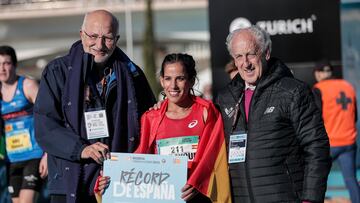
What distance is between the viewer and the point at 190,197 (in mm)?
4402

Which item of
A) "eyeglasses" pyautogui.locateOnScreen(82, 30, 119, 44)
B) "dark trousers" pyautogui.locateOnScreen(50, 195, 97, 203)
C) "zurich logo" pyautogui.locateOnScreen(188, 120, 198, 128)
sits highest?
"eyeglasses" pyautogui.locateOnScreen(82, 30, 119, 44)

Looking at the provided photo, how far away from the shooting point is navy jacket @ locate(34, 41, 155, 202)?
4.76 meters

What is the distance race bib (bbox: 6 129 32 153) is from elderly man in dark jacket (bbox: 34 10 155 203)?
8.94 feet

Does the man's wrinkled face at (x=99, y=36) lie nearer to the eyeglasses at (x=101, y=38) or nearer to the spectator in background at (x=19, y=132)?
the eyeglasses at (x=101, y=38)

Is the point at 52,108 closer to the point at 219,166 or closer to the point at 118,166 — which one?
the point at 118,166

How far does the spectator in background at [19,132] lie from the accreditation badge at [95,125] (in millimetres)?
2680

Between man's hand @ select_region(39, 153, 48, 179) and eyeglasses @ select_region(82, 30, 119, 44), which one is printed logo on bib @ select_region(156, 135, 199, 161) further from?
man's hand @ select_region(39, 153, 48, 179)

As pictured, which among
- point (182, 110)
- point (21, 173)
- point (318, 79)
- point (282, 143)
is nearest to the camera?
point (282, 143)

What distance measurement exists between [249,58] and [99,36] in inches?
38.2

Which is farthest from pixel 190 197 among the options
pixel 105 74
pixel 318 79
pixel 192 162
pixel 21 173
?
pixel 318 79

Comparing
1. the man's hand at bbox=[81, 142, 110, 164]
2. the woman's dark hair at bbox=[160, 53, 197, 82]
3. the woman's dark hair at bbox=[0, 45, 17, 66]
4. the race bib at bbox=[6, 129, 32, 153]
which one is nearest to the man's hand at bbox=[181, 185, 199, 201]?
the man's hand at bbox=[81, 142, 110, 164]

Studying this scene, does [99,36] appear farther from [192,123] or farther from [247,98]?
[247,98]

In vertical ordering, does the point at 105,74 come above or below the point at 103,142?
above

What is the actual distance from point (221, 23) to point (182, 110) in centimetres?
541
